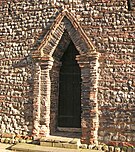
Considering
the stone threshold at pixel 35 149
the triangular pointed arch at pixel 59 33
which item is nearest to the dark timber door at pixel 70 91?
the triangular pointed arch at pixel 59 33

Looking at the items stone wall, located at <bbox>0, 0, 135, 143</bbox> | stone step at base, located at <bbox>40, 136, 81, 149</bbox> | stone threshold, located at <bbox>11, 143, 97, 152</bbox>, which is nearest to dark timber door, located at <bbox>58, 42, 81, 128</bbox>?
stone step at base, located at <bbox>40, 136, 81, 149</bbox>

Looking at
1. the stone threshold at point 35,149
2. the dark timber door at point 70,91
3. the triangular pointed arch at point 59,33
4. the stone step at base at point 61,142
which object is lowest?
the stone threshold at point 35,149

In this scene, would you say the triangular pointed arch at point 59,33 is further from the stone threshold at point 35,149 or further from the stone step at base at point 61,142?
the stone threshold at point 35,149

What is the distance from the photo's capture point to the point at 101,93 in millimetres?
7371

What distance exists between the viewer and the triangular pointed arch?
25.3ft

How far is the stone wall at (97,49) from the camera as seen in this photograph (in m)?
7.22

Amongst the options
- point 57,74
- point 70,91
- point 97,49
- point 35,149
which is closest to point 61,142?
point 35,149

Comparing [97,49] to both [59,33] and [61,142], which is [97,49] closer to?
[59,33]

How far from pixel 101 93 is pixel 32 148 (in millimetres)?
2486

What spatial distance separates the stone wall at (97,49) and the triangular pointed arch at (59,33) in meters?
0.20

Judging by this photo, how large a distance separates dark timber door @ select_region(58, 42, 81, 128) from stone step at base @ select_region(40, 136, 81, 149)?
2.69 feet

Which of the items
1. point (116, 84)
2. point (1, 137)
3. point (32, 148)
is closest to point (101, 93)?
point (116, 84)

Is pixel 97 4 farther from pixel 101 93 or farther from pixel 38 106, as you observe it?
pixel 38 106

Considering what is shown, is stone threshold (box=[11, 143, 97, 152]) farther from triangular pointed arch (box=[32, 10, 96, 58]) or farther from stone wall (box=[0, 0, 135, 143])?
triangular pointed arch (box=[32, 10, 96, 58])
